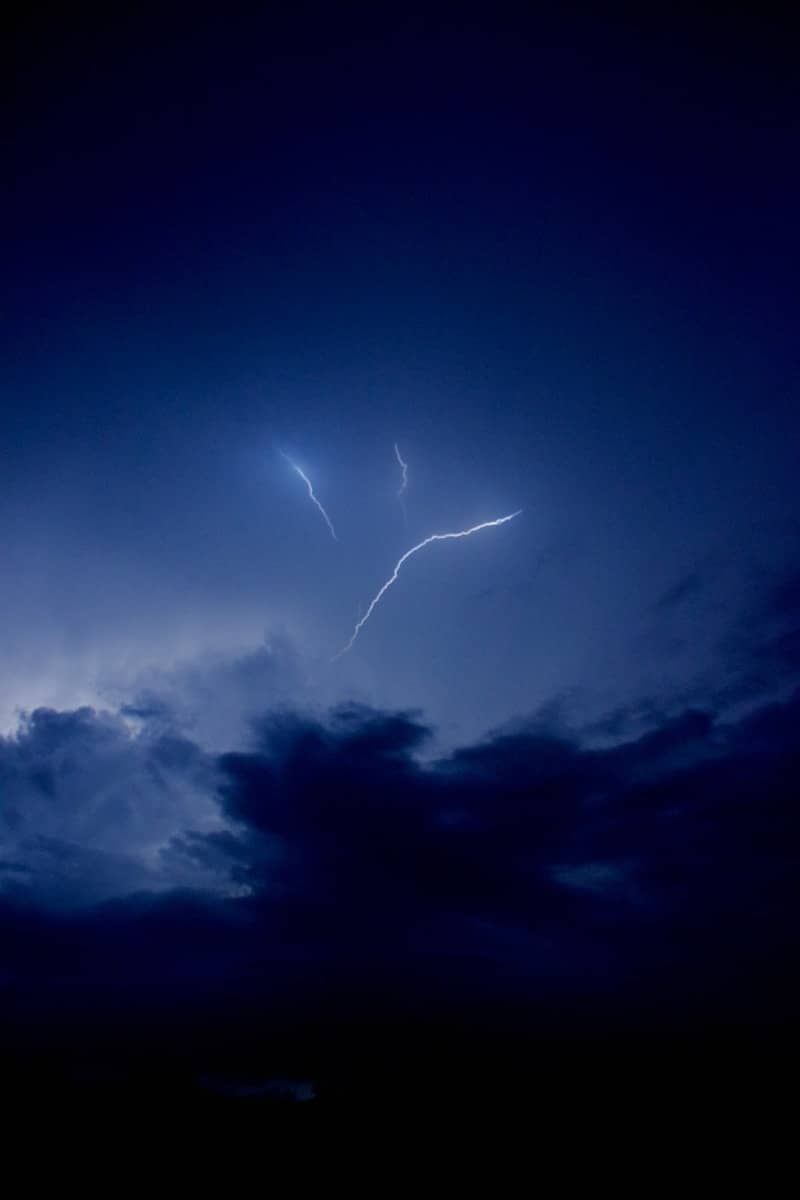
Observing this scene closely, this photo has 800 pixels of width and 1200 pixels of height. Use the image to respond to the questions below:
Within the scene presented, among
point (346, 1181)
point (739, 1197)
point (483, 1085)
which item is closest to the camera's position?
point (739, 1197)

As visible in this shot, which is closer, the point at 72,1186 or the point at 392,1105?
the point at 72,1186

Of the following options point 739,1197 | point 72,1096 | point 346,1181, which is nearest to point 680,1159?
point 739,1197

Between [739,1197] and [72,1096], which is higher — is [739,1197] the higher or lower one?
the lower one

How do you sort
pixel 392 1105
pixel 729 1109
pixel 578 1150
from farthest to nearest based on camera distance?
pixel 392 1105 < pixel 729 1109 < pixel 578 1150

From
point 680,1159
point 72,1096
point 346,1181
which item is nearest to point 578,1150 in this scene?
point 680,1159

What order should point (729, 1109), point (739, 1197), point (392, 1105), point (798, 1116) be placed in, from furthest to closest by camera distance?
1. point (392, 1105)
2. point (729, 1109)
3. point (798, 1116)
4. point (739, 1197)

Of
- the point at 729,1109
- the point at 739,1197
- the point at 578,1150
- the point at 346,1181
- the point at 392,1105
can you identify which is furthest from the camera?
the point at 392,1105

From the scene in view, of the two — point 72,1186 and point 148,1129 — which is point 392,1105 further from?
point 72,1186

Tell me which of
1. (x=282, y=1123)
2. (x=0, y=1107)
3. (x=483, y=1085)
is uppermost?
(x=0, y=1107)

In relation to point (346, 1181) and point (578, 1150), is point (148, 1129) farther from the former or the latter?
point (578, 1150)
